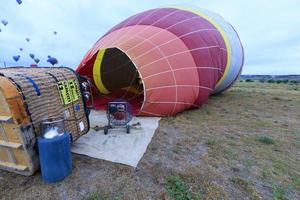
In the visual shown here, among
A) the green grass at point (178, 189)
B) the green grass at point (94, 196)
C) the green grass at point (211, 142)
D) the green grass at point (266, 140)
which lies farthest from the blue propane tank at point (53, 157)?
the green grass at point (266, 140)

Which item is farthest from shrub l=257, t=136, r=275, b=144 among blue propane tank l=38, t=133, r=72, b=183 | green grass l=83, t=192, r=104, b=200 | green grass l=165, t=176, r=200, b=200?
blue propane tank l=38, t=133, r=72, b=183

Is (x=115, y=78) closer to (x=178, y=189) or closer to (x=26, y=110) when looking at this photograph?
(x=26, y=110)

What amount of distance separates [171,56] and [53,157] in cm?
323

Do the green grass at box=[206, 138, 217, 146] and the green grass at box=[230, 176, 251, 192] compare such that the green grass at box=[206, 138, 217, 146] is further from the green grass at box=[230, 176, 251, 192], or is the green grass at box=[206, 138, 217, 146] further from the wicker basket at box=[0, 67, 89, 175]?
the wicker basket at box=[0, 67, 89, 175]

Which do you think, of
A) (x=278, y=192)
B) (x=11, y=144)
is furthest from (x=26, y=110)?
(x=278, y=192)

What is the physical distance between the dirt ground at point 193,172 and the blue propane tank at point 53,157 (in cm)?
9

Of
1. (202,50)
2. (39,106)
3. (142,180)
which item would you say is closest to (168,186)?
(142,180)

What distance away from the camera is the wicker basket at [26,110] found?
2166 millimetres

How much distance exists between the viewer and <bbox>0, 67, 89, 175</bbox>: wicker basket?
2.17 metres

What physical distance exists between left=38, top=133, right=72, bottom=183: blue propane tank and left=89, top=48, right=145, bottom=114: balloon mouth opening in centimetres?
386

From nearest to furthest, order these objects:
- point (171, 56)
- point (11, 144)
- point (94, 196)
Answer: point (94, 196) < point (11, 144) < point (171, 56)

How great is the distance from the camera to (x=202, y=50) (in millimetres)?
5129

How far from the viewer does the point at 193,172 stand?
Result: 8.23ft

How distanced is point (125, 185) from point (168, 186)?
454 mm
